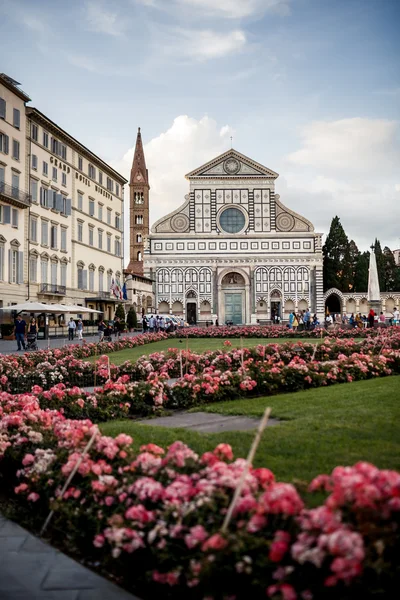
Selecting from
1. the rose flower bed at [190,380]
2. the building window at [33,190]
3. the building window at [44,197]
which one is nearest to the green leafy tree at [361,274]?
the building window at [44,197]

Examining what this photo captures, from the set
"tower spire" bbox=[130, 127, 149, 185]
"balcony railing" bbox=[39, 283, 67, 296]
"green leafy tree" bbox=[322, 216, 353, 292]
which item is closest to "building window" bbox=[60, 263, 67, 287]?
"balcony railing" bbox=[39, 283, 67, 296]

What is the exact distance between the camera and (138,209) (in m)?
80.4

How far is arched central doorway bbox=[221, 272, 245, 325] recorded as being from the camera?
197ft

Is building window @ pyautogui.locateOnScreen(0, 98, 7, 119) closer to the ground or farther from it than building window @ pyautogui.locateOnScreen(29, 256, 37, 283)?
farther from it

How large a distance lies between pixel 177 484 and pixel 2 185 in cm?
3282

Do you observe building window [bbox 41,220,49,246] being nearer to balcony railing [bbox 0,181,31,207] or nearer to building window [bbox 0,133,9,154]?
balcony railing [bbox 0,181,31,207]

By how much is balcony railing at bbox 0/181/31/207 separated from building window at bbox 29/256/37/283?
3.75m

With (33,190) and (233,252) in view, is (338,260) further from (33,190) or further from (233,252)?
(33,190)

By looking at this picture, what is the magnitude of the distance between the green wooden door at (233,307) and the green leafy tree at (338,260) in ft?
43.1

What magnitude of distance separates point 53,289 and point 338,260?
39121 millimetres

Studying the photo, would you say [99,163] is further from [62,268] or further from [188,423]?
[188,423]

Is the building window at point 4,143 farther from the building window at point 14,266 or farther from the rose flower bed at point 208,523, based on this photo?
the rose flower bed at point 208,523

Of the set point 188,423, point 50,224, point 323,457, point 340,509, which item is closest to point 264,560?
point 340,509

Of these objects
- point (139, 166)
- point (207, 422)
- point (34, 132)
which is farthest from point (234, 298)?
point (207, 422)
